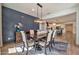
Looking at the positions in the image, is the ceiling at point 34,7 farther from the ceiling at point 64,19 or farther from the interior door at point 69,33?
the interior door at point 69,33

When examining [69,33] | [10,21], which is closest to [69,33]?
[69,33]

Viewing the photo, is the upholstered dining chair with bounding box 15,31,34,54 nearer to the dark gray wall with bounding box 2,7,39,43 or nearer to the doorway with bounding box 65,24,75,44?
the dark gray wall with bounding box 2,7,39,43

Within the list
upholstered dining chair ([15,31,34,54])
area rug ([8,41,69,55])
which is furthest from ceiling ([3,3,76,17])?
area rug ([8,41,69,55])

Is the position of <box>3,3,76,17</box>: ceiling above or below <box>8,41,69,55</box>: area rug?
above

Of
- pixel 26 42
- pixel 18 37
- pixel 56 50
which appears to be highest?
pixel 18 37

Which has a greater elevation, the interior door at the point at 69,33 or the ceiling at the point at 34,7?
the ceiling at the point at 34,7

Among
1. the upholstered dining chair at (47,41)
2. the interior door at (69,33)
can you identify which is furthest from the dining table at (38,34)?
the interior door at (69,33)

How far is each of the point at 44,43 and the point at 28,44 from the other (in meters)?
0.34

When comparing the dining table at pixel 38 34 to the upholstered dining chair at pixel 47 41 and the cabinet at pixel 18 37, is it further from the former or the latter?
the cabinet at pixel 18 37

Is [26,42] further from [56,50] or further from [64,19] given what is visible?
[64,19]

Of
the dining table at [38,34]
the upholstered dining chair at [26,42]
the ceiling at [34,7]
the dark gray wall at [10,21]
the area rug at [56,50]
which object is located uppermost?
the ceiling at [34,7]
